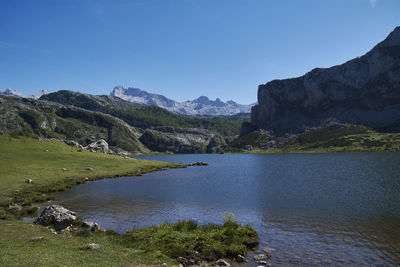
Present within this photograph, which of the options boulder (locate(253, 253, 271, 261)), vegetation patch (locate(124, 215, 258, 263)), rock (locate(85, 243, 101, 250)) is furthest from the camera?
vegetation patch (locate(124, 215, 258, 263))

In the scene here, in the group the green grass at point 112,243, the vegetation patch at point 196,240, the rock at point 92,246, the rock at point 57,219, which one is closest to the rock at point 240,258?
the vegetation patch at point 196,240

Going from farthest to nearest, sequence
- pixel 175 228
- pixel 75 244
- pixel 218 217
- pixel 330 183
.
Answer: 1. pixel 330 183
2. pixel 218 217
3. pixel 175 228
4. pixel 75 244

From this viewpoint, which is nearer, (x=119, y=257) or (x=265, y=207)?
(x=119, y=257)

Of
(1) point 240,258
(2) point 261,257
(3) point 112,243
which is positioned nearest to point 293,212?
(2) point 261,257

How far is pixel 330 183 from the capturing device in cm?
5944

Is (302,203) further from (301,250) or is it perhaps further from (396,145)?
(396,145)

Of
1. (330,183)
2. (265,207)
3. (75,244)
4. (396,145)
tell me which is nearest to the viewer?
(75,244)

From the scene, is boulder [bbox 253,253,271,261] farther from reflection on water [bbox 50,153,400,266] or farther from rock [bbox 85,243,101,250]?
rock [bbox 85,243,101,250]

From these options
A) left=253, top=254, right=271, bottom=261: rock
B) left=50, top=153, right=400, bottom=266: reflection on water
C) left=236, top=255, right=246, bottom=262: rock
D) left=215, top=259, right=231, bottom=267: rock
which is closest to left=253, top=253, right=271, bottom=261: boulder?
left=253, top=254, right=271, bottom=261: rock

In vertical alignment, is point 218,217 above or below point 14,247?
below

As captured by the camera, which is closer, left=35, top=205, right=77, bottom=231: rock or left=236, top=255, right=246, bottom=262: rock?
left=236, top=255, right=246, bottom=262: rock

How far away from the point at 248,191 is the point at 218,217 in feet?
70.3

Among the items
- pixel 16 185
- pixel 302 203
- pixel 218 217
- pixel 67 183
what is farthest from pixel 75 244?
pixel 67 183

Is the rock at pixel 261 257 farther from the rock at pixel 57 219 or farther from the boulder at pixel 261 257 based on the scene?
the rock at pixel 57 219
